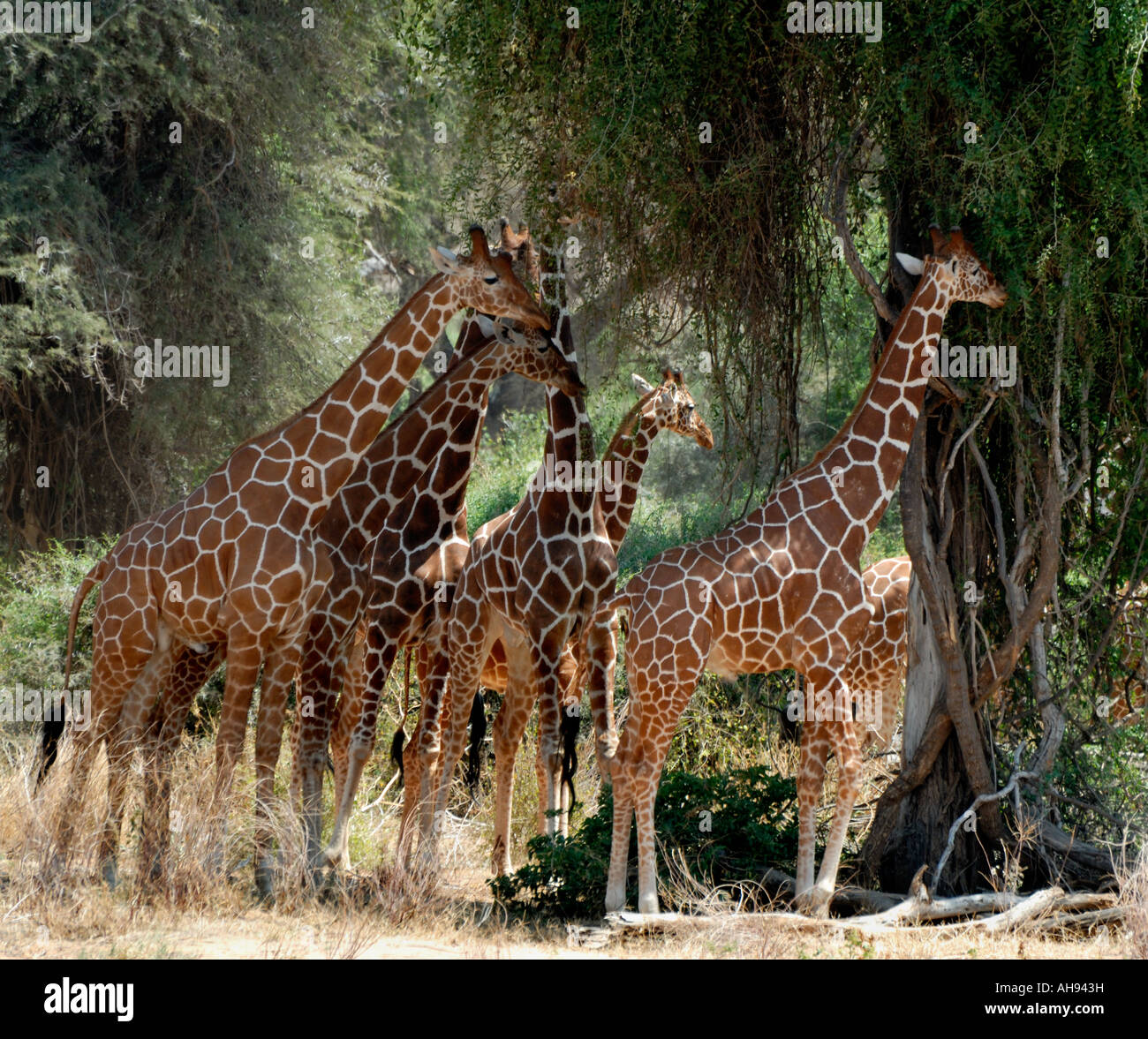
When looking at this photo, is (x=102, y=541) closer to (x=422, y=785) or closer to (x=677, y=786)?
(x=422, y=785)

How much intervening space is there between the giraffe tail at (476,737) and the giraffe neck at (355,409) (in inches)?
74.0

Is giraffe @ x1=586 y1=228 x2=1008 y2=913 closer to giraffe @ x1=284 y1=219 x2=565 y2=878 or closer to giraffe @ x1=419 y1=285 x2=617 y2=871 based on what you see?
giraffe @ x1=419 y1=285 x2=617 y2=871

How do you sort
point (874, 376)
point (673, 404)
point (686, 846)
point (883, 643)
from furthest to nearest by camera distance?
1. point (883, 643)
2. point (673, 404)
3. point (686, 846)
4. point (874, 376)

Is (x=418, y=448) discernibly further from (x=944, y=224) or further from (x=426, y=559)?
(x=944, y=224)

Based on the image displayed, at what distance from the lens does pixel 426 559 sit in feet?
26.2

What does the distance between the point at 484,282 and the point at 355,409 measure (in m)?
1.04

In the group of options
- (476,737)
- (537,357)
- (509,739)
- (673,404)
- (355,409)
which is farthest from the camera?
(476,737)

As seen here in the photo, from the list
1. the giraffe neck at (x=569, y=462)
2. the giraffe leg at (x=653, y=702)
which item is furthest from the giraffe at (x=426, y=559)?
the giraffe leg at (x=653, y=702)

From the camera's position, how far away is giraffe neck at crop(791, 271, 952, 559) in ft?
22.5

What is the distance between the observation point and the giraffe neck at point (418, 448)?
308 inches

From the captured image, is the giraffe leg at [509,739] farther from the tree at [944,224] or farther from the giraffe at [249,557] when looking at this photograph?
the tree at [944,224]

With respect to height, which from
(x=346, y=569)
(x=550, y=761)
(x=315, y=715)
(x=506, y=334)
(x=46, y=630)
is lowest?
(x=550, y=761)

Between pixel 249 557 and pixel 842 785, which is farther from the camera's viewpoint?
pixel 249 557

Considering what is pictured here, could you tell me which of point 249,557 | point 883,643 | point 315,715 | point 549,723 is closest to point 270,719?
point 315,715
